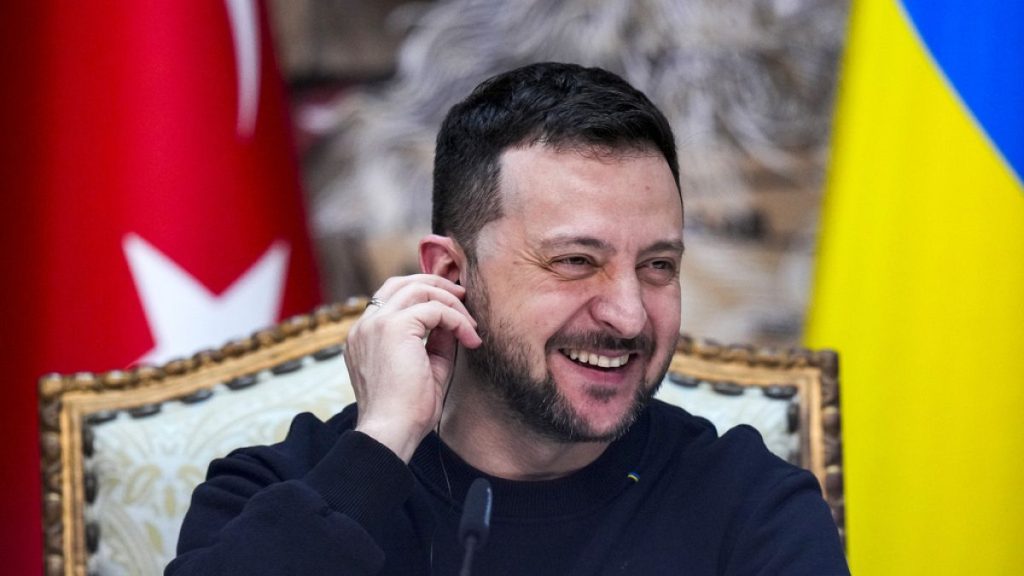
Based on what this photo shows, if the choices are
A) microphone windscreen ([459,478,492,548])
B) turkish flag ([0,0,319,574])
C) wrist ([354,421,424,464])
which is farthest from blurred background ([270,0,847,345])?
microphone windscreen ([459,478,492,548])

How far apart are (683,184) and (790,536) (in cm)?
130

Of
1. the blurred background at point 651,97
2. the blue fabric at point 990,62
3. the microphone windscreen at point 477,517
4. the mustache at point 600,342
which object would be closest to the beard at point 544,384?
the mustache at point 600,342

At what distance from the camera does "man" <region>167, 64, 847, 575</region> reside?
131 centimetres

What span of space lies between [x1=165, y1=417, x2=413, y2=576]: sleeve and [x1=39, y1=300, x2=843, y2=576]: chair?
0.27m

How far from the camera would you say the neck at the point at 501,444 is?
1.40m

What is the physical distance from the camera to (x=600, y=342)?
51.9 inches

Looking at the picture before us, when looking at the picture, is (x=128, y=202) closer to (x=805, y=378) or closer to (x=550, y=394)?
(x=550, y=394)

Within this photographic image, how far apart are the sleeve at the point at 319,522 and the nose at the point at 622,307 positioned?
0.90 feet

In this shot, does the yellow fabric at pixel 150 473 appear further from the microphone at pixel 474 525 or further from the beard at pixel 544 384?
the microphone at pixel 474 525

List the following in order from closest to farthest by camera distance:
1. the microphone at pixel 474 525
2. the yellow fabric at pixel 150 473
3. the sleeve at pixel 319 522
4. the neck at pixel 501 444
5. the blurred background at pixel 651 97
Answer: the microphone at pixel 474 525 → the sleeve at pixel 319 522 → the neck at pixel 501 444 → the yellow fabric at pixel 150 473 → the blurred background at pixel 651 97

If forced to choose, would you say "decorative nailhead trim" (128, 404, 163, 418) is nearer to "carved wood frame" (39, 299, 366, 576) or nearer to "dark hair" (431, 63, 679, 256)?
"carved wood frame" (39, 299, 366, 576)

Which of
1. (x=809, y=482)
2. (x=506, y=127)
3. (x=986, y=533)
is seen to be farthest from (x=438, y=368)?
(x=986, y=533)

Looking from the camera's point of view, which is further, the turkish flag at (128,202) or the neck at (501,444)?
the turkish flag at (128,202)

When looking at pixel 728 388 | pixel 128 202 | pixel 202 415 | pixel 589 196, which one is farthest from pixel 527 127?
pixel 128 202
